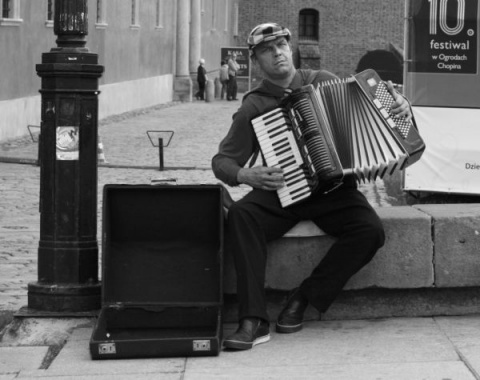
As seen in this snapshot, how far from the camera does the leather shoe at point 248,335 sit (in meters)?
6.38

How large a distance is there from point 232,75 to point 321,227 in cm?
3828

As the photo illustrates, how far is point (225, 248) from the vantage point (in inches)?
267

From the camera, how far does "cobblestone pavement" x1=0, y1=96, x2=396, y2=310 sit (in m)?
9.87

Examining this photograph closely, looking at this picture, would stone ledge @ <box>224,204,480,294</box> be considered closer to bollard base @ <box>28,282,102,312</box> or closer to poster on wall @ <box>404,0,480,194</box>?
bollard base @ <box>28,282,102,312</box>

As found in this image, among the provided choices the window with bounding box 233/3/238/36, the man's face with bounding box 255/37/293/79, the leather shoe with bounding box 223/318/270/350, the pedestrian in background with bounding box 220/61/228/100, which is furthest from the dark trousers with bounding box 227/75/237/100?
the leather shoe with bounding box 223/318/270/350

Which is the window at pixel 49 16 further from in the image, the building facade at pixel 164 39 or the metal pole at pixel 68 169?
the metal pole at pixel 68 169

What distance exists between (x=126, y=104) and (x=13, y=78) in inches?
417

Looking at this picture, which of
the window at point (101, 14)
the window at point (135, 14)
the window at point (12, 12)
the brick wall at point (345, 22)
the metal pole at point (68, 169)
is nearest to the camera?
the metal pole at point (68, 169)

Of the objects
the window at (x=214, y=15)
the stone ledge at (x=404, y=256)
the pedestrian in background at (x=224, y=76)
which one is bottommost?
the stone ledge at (x=404, y=256)

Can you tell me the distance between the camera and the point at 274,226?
668 cm

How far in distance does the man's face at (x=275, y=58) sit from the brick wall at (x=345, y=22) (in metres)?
49.9

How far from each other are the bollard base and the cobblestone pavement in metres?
0.84

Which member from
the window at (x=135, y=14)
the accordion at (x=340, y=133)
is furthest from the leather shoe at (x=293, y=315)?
the window at (x=135, y=14)

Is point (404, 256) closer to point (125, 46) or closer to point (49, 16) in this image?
point (49, 16)
